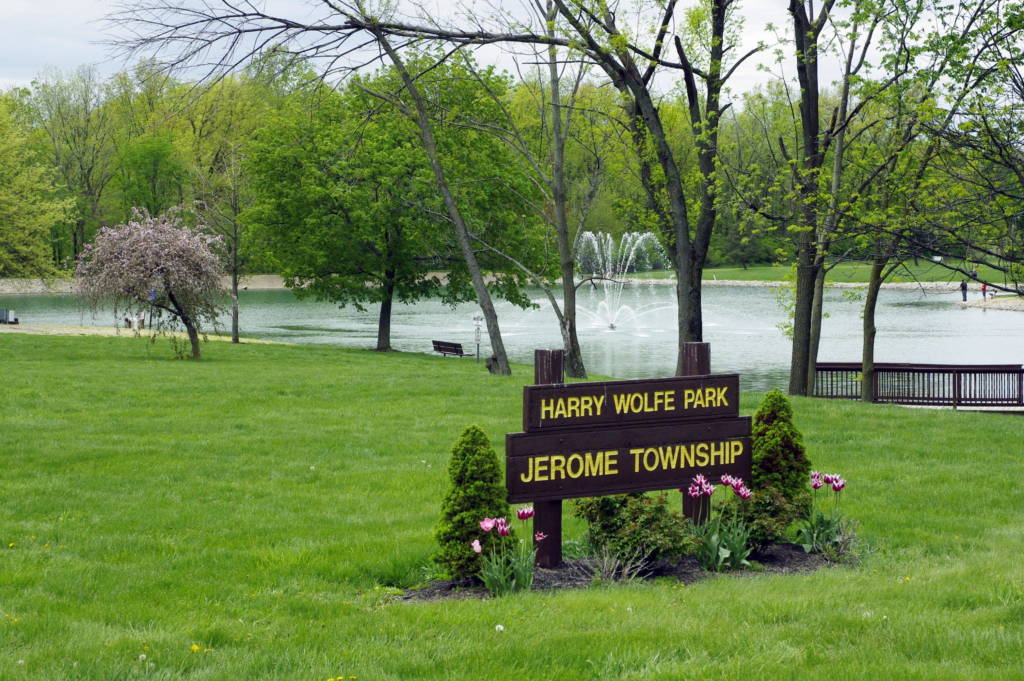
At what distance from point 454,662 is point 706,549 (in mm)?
3123

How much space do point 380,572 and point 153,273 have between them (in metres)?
22.9

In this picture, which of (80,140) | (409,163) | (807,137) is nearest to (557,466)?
(807,137)

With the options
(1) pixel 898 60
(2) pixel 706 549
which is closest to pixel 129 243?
(1) pixel 898 60

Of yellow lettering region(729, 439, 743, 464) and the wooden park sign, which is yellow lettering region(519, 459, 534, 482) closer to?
the wooden park sign

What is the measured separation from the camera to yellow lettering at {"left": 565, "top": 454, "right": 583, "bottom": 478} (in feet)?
24.3

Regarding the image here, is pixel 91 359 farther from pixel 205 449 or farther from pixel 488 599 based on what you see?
pixel 488 599

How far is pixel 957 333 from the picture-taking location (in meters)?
48.0

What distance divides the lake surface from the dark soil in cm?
1922

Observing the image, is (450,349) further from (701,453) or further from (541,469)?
(541,469)

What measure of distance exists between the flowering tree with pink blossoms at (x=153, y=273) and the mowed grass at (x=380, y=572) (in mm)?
13179

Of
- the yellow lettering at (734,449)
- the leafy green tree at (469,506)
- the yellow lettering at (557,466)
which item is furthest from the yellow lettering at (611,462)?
the yellow lettering at (734,449)

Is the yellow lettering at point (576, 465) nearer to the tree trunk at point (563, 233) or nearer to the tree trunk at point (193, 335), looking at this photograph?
the tree trunk at point (563, 233)

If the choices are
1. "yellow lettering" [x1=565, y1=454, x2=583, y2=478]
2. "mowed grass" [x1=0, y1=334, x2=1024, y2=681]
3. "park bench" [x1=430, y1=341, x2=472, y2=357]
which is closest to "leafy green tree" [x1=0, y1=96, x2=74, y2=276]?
"park bench" [x1=430, y1=341, x2=472, y2=357]

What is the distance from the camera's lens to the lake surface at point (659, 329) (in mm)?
38250
